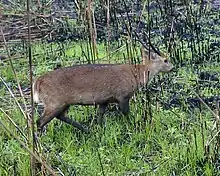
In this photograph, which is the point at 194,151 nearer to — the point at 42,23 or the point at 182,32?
the point at 182,32

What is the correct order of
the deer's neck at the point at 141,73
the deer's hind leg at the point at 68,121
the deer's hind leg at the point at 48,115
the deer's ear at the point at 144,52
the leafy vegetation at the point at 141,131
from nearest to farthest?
the leafy vegetation at the point at 141,131 < the deer's hind leg at the point at 68,121 < the deer's hind leg at the point at 48,115 < the deer's neck at the point at 141,73 < the deer's ear at the point at 144,52

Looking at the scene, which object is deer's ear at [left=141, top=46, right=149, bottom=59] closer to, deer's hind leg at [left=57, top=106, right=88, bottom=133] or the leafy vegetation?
the leafy vegetation

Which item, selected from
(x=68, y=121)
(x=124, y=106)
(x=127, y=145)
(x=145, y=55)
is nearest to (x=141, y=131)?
(x=127, y=145)

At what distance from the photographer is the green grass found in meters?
4.54

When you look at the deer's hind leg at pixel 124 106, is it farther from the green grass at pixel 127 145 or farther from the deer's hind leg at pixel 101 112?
the deer's hind leg at pixel 101 112

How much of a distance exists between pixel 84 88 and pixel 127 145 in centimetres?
93

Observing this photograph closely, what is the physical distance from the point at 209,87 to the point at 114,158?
2015 millimetres

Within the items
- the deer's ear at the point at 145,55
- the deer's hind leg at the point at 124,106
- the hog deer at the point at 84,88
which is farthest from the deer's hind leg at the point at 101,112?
the deer's ear at the point at 145,55

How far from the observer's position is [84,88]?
19.0 feet

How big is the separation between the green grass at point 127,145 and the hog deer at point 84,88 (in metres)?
0.12

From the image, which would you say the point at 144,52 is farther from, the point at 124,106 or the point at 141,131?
the point at 141,131

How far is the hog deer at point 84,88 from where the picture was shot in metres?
5.67

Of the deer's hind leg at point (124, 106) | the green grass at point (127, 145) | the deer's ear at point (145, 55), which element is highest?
the deer's ear at point (145, 55)

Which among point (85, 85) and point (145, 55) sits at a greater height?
point (145, 55)
